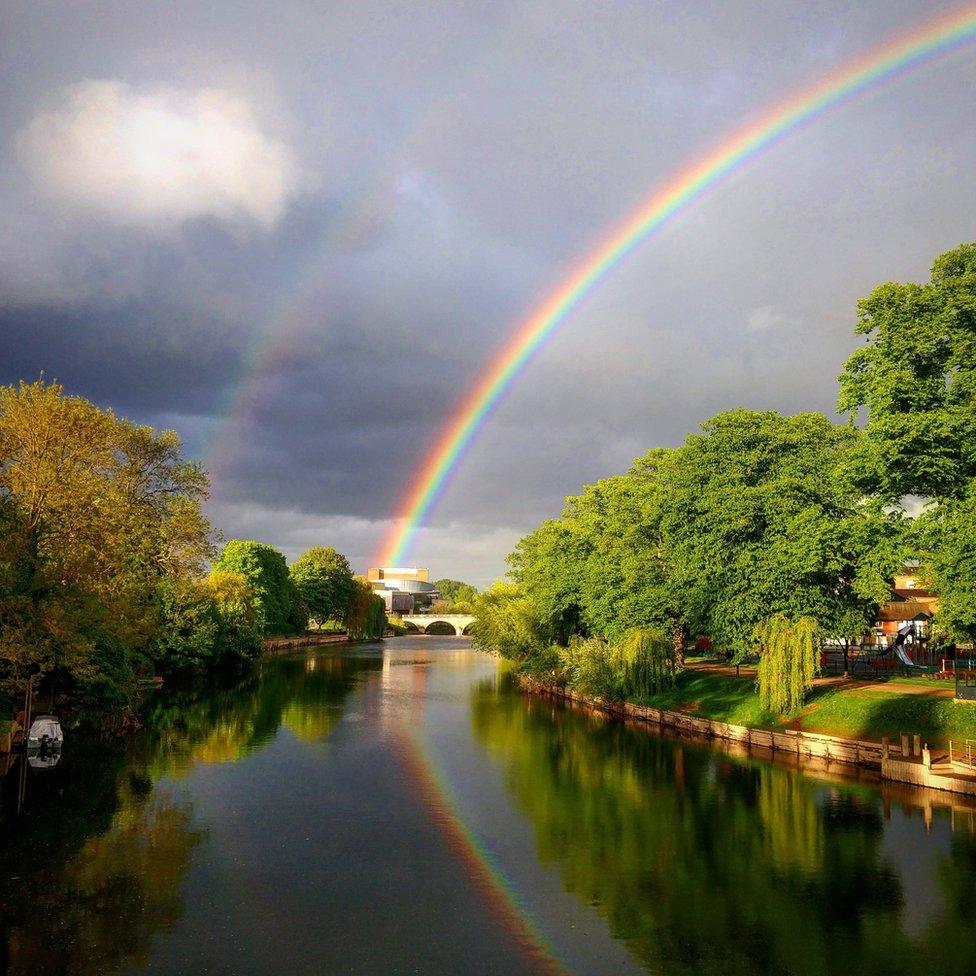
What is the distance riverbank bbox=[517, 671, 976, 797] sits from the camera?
113 feet

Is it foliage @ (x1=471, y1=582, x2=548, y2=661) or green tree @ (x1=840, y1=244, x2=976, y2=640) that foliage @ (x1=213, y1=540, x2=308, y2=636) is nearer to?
foliage @ (x1=471, y1=582, x2=548, y2=661)

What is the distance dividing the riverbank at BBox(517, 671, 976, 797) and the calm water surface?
229 cm

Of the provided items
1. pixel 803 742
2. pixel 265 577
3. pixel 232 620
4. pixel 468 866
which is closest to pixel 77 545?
pixel 468 866

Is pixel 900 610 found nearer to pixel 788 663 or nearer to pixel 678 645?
pixel 678 645

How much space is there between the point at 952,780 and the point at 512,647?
62.6m

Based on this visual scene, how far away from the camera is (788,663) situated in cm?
4509

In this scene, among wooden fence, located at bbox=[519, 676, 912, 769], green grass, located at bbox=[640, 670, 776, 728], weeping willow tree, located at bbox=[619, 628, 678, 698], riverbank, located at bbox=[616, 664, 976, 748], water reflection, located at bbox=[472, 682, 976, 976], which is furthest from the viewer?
weeping willow tree, located at bbox=[619, 628, 678, 698]

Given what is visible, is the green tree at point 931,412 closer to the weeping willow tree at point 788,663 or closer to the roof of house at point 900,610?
the weeping willow tree at point 788,663

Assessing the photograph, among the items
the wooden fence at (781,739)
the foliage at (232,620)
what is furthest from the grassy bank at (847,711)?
the foliage at (232,620)

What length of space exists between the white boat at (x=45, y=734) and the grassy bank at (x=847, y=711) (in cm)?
3631

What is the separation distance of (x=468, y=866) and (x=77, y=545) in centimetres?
2739

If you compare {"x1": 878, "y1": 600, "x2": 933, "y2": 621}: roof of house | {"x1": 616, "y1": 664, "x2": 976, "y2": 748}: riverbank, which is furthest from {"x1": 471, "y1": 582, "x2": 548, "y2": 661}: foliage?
{"x1": 878, "y1": 600, "x2": 933, "y2": 621}: roof of house

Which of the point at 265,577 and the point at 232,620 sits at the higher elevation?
the point at 265,577

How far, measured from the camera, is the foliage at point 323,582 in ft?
566
